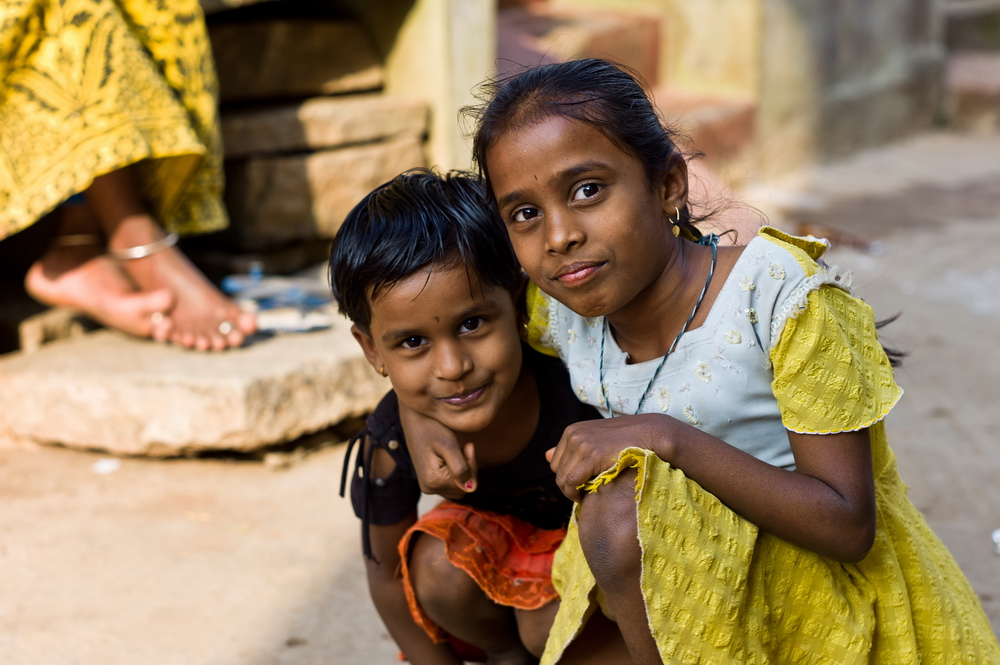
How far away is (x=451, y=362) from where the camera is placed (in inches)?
55.0

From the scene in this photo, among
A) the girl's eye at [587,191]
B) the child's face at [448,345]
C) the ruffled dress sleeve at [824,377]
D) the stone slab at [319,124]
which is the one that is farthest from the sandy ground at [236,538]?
the stone slab at [319,124]

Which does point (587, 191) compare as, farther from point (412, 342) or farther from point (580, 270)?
point (412, 342)

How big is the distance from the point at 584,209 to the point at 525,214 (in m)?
0.09

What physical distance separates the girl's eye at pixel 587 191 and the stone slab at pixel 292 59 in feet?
8.22

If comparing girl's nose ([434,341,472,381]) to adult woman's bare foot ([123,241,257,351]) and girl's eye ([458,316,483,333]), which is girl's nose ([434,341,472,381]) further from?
adult woman's bare foot ([123,241,257,351])

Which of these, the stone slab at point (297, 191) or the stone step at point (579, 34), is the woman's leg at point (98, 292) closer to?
the stone slab at point (297, 191)

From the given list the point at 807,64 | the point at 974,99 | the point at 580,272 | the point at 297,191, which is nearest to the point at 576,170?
the point at 580,272

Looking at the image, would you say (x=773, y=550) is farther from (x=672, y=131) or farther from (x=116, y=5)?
(x=116, y=5)

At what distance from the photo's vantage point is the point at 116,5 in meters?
2.74

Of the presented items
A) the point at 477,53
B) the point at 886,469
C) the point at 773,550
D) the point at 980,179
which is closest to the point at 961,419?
the point at 886,469

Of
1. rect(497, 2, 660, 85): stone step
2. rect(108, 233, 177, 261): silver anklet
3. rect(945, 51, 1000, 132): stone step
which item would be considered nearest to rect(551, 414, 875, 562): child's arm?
rect(108, 233, 177, 261): silver anklet

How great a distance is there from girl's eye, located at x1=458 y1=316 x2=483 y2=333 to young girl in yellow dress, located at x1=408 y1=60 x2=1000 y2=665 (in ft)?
0.52

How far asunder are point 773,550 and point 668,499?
204mm

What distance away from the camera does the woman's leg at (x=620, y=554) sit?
3.86ft
